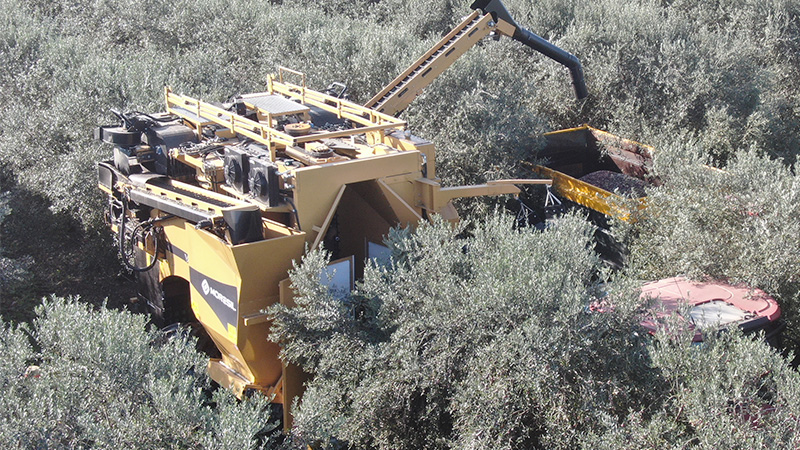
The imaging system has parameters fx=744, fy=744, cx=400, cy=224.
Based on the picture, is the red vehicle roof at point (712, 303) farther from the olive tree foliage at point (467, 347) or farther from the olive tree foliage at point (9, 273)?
the olive tree foliage at point (9, 273)

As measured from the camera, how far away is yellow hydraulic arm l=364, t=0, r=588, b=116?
9.19m

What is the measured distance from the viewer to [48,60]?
40.8 feet

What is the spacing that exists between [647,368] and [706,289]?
1.66 m

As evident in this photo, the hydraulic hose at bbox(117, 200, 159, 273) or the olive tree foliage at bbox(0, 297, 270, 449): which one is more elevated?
the olive tree foliage at bbox(0, 297, 270, 449)

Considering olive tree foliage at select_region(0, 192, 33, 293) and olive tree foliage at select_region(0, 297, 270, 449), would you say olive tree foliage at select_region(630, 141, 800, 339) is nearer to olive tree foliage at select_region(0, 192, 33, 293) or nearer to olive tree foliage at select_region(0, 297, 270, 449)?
olive tree foliage at select_region(0, 297, 270, 449)

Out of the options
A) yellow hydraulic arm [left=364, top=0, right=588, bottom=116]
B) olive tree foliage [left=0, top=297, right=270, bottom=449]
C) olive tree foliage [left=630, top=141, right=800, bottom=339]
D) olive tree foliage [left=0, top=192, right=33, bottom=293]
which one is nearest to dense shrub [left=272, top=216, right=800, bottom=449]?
olive tree foliage [left=0, top=297, right=270, bottom=449]

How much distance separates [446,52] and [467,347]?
4.94m

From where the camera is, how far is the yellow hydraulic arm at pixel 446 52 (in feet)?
30.1

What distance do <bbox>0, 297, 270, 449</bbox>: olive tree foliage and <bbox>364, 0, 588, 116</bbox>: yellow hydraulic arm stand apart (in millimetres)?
4742

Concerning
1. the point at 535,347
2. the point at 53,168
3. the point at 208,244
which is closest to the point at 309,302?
the point at 208,244

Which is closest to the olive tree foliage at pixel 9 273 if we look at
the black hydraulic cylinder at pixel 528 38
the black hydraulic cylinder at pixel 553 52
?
the black hydraulic cylinder at pixel 528 38

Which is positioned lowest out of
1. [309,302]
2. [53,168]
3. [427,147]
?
[53,168]

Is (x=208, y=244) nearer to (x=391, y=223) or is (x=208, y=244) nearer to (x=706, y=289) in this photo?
(x=391, y=223)

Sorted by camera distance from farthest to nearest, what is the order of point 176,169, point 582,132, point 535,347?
point 582,132 < point 176,169 < point 535,347
